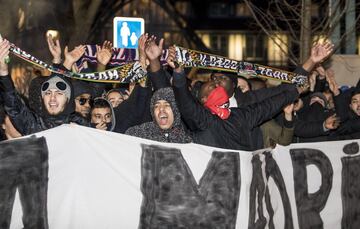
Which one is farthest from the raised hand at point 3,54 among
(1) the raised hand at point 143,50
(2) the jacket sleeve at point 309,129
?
(2) the jacket sleeve at point 309,129

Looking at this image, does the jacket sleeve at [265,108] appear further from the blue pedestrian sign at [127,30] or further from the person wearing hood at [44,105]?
the blue pedestrian sign at [127,30]

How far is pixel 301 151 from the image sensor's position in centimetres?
773

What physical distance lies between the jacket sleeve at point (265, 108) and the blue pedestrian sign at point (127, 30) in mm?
4450

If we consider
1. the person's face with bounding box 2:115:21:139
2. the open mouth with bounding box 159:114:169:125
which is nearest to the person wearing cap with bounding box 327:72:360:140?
the open mouth with bounding box 159:114:169:125

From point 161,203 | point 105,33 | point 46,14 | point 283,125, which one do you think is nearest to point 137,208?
point 161,203

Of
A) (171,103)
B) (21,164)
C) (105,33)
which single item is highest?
(105,33)

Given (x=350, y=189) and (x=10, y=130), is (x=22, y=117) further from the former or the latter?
(x=350, y=189)

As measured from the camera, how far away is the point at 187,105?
6879mm

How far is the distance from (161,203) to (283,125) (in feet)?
6.38

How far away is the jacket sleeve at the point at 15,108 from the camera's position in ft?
21.4

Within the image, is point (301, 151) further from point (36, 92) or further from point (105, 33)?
point (105, 33)

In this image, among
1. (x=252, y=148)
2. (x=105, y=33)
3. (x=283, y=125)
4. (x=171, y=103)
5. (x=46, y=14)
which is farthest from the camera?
(x=105, y=33)

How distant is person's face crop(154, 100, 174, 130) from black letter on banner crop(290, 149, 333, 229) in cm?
123

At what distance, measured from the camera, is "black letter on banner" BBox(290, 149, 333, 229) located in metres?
7.62
